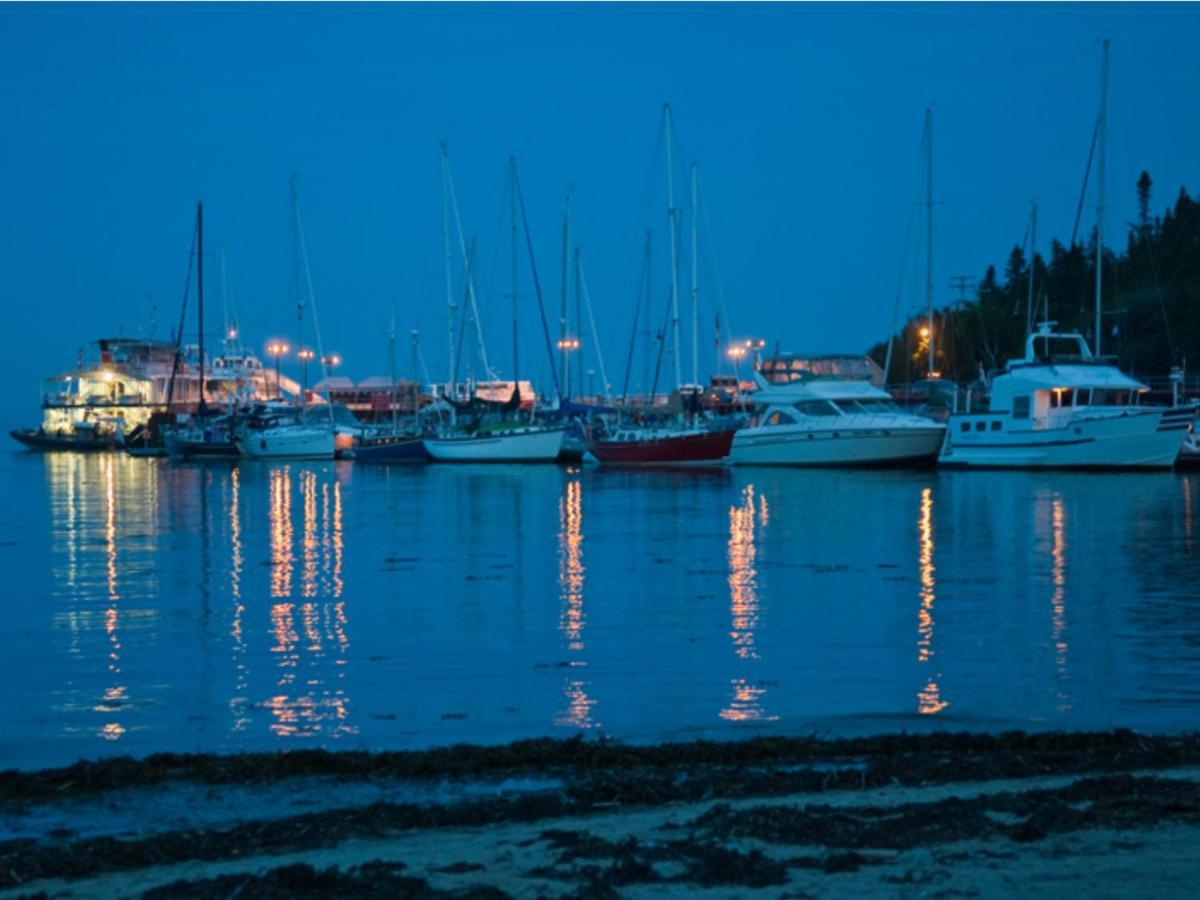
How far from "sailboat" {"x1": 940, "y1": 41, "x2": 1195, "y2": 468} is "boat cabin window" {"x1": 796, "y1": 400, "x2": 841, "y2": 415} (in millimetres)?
6067

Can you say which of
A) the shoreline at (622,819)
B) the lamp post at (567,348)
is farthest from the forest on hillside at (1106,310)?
the shoreline at (622,819)

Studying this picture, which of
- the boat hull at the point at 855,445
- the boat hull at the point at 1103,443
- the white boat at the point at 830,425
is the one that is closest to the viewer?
the boat hull at the point at 1103,443

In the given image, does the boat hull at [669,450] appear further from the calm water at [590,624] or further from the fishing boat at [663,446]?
the calm water at [590,624]

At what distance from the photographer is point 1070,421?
2165 inches

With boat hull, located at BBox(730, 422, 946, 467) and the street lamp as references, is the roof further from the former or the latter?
the street lamp

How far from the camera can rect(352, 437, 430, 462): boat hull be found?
8288 cm

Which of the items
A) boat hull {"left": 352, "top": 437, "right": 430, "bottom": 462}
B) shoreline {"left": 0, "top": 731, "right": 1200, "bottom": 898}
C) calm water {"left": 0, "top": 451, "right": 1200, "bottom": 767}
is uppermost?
boat hull {"left": 352, "top": 437, "right": 430, "bottom": 462}

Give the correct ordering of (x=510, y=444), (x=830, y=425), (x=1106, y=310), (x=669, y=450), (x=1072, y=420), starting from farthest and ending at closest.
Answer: (x=1106, y=310) < (x=510, y=444) < (x=669, y=450) < (x=830, y=425) < (x=1072, y=420)

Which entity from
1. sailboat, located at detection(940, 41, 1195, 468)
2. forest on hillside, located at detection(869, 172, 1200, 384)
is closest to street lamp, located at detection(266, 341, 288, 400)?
forest on hillside, located at detection(869, 172, 1200, 384)

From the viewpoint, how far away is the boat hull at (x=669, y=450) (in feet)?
219

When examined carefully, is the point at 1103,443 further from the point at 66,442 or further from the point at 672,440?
the point at 66,442

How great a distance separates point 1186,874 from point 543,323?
7852cm

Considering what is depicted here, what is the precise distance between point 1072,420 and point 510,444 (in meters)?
29.9

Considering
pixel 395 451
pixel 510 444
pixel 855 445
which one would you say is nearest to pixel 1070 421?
pixel 855 445
